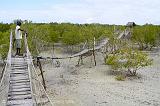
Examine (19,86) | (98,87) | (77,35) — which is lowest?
(98,87)

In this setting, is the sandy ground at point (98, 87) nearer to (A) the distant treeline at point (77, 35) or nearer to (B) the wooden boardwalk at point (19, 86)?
(B) the wooden boardwalk at point (19, 86)

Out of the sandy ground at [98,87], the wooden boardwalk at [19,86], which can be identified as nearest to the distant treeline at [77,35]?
the sandy ground at [98,87]

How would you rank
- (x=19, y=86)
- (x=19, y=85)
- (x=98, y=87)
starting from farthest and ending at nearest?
(x=98, y=87) < (x=19, y=85) < (x=19, y=86)

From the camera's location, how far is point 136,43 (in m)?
52.1

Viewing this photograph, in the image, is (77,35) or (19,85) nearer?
(19,85)

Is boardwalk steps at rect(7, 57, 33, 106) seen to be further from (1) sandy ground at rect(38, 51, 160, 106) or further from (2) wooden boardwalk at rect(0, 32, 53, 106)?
(1) sandy ground at rect(38, 51, 160, 106)

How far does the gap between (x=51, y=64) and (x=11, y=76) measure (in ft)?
63.3

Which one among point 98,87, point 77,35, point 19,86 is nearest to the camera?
point 19,86

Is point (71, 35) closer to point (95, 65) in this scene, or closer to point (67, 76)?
point (95, 65)

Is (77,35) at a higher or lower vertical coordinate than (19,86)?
higher

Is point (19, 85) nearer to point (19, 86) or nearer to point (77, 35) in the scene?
point (19, 86)

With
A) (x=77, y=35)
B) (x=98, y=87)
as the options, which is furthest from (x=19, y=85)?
(x=77, y=35)

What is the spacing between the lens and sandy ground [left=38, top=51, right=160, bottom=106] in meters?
20.9

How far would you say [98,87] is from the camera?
24750mm
